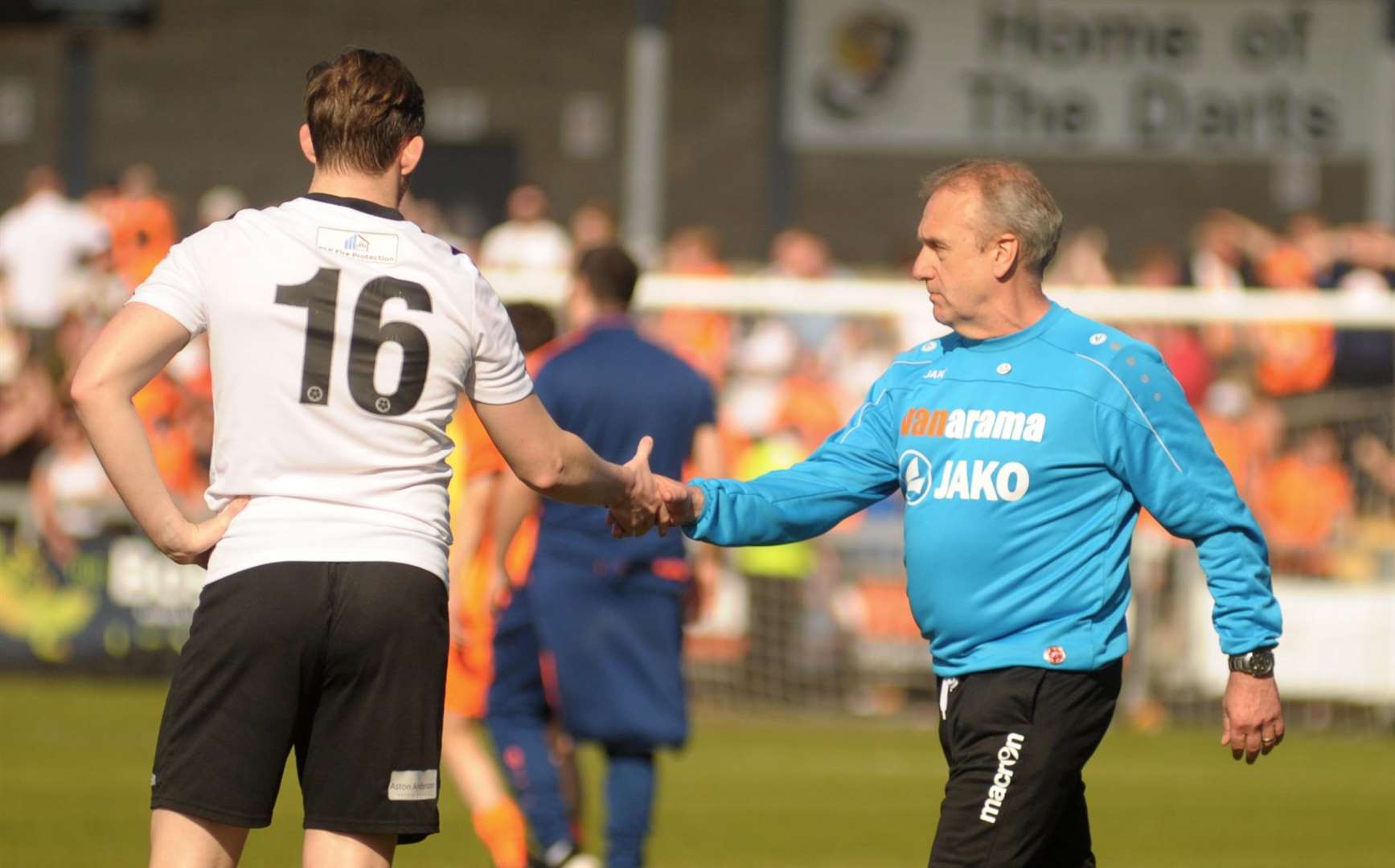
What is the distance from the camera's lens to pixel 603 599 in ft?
24.9

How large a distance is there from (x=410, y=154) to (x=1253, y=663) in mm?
1999

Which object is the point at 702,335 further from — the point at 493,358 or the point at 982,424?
the point at 493,358

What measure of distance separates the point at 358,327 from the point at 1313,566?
11224 mm

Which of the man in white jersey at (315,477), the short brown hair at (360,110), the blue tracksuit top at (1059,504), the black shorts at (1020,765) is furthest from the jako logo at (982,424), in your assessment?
the short brown hair at (360,110)

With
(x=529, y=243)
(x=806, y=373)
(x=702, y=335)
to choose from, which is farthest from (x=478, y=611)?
(x=529, y=243)

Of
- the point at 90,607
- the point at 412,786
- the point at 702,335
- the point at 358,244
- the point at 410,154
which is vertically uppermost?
the point at 702,335

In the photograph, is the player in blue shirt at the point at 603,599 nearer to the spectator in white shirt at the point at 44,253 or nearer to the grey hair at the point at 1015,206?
the grey hair at the point at 1015,206

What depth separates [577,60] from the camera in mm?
25891

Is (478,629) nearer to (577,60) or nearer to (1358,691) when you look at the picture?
(1358,691)

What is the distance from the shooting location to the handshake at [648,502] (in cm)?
492

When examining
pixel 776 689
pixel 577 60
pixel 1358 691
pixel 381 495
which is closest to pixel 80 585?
pixel 776 689

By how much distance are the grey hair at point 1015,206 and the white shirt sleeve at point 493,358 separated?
1054 mm

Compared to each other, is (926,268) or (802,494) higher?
(926,268)

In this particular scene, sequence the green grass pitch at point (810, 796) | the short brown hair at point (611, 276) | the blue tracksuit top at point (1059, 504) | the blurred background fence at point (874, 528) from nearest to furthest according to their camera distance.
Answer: the blue tracksuit top at point (1059, 504)
the short brown hair at point (611, 276)
the green grass pitch at point (810, 796)
the blurred background fence at point (874, 528)
